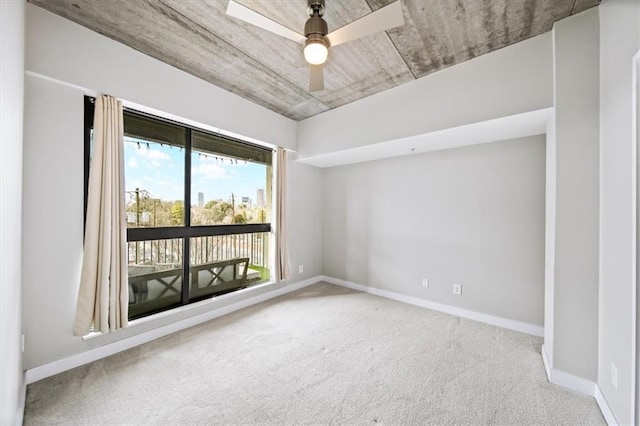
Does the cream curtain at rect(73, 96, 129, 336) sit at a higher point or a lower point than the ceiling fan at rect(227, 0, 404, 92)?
lower

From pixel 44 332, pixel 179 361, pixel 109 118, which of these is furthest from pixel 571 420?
pixel 109 118

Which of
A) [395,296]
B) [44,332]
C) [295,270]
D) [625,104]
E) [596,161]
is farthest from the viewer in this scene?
[295,270]

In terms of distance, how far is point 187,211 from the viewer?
2850 mm

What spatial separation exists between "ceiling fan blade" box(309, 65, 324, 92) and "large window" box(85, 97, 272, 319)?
166cm

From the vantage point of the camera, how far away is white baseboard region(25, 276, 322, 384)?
1.89m

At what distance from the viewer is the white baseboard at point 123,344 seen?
1.89 meters

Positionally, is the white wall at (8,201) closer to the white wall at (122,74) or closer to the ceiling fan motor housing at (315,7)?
the white wall at (122,74)

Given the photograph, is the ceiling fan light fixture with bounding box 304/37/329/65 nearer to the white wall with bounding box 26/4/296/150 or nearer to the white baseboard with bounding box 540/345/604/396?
the white wall with bounding box 26/4/296/150

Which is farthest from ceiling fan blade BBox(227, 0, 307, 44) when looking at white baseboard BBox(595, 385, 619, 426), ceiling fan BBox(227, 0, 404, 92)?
white baseboard BBox(595, 385, 619, 426)

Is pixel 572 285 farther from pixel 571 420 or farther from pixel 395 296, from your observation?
pixel 395 296

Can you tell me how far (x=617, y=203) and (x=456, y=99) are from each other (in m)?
1.50

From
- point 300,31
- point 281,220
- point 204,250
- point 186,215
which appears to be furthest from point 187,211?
point 300,31

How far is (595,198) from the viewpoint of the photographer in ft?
5.65

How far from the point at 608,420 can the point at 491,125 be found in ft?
7.50
